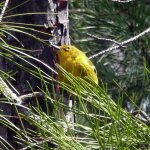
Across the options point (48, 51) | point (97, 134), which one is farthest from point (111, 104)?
point (48, 51)

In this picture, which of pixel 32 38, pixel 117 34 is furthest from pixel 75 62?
pixel 117 34

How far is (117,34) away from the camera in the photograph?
13.2ft

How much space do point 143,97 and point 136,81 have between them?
0.21 metres

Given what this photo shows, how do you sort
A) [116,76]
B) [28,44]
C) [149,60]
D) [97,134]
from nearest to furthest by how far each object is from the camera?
[97,134] < [28,44] < [149,60] < [116,76]

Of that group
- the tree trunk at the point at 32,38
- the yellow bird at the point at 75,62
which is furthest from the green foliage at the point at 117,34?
the tree trunk at the point at 32,38

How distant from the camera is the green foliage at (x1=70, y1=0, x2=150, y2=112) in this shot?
3.85m

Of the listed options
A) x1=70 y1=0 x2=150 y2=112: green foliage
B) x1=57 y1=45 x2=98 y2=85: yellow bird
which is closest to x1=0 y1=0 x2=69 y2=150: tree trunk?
x1=57 y1=45 x2=98 y2=85: yellow bird

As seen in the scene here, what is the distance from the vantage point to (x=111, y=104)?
4.34 ft

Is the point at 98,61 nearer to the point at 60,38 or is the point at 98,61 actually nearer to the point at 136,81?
the point at 136,81

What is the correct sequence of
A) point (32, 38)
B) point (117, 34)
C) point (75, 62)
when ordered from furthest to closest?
point (117, 34), point (75, 62), point (32, 38)

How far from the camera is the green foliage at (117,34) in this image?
12.6 feet

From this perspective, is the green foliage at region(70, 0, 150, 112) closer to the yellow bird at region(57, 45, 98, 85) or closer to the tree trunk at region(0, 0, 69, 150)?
the yellow bird at region(57, 45, 98, 85)

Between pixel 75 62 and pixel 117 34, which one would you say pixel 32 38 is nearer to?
pixel 75 62

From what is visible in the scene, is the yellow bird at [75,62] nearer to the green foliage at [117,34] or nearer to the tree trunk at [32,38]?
the tree trunk at [32,38]
